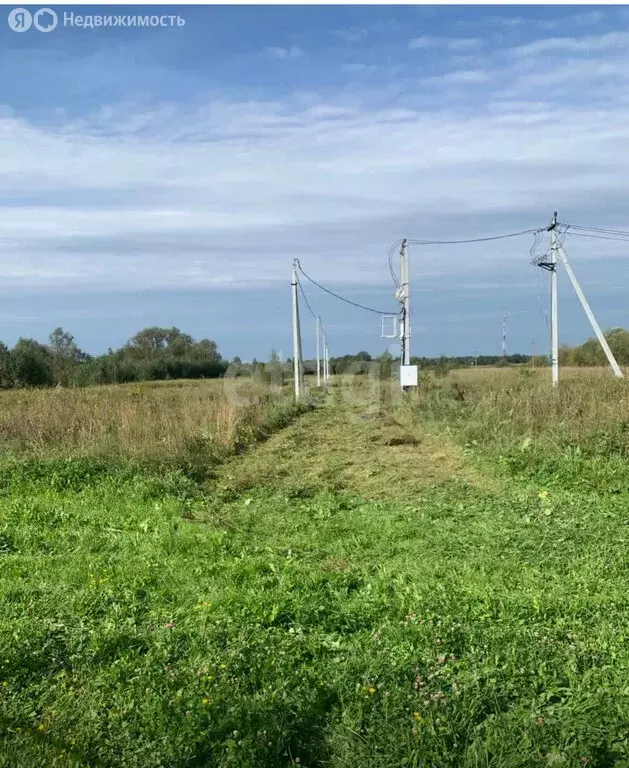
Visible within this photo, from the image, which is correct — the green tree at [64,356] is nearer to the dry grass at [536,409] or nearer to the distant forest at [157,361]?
the distant forest at [157,361]

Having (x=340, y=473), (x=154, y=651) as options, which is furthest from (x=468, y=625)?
(x=340, y=473)

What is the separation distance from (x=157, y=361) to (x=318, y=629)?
71.5ft

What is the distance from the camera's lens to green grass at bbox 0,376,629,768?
2408 millimetres

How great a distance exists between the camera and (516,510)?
5.90 m

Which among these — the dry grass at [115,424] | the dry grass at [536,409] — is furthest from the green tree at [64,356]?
the dry grass at [536,409]

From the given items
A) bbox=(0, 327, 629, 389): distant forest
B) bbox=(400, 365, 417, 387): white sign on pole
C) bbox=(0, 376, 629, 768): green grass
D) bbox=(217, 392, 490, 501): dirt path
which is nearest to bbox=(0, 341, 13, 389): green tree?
bbox=(0, 327, 629, 389): distant forest

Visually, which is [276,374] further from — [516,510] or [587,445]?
[516,510]

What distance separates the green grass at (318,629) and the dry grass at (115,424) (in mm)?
2017

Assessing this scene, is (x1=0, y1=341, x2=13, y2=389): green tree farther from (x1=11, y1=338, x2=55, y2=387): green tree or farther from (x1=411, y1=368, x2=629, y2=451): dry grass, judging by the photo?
(x1=411, y1=368, x2=629, y2=451): dry grass

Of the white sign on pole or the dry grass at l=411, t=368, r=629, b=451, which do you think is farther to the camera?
the white sign on pole

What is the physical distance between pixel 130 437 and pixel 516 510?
5.44 meters

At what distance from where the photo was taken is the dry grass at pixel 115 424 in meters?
8.73

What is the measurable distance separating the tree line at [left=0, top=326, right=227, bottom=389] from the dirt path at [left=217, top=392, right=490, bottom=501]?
7.76 meters

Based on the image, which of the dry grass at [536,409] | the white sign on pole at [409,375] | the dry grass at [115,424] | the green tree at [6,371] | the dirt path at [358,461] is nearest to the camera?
the dirt path at [358,461]
